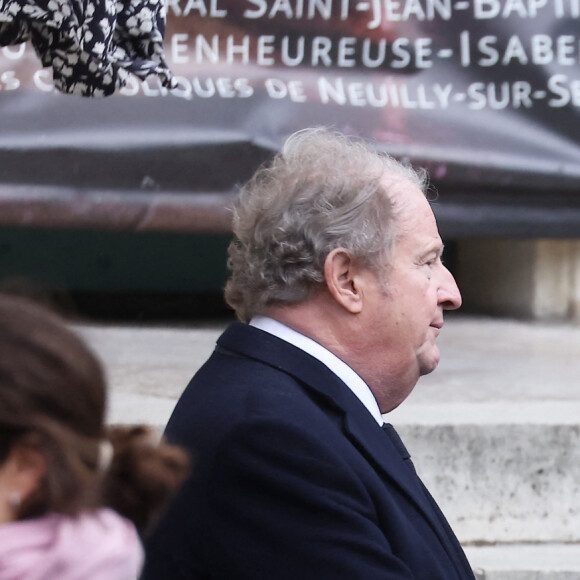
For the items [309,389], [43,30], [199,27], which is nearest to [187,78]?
[199,27]

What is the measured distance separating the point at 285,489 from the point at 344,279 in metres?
0.44

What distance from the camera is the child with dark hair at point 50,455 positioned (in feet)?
3.37

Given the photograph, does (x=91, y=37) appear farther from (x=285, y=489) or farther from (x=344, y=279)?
(x=285, y=489)

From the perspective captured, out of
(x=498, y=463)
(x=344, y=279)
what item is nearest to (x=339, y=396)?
(x=344, y=279)

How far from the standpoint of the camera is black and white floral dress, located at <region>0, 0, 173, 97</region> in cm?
212

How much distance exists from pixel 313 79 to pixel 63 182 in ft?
3.21

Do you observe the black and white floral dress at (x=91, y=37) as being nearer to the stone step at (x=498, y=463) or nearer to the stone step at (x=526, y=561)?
the stone step at (x=498, y=463)

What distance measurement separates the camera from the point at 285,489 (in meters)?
1.66

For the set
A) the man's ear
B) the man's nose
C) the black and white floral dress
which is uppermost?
the black and white floral dress

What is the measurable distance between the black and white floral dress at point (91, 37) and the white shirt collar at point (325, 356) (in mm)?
649

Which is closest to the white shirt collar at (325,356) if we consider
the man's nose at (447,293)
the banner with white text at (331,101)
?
the man's nose at (447,293)

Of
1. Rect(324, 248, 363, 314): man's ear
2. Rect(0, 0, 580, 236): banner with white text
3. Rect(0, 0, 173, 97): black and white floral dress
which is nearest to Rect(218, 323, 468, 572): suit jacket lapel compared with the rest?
Rect(324, 248, 363, 314): man's ear

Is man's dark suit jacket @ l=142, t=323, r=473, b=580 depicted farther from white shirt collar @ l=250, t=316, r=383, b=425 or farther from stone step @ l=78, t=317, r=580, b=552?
stone step @ l=78, t=317, r=580, b=552

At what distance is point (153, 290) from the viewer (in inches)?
268
